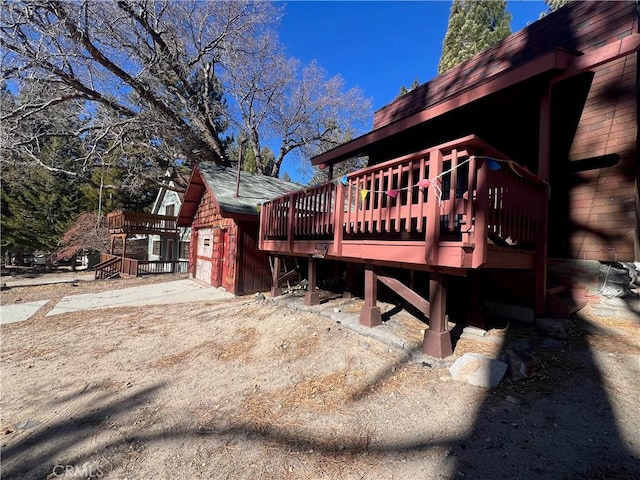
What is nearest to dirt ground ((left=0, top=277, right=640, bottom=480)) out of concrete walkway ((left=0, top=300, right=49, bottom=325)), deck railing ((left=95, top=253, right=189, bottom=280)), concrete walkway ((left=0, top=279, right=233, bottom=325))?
concrete walkway ((left=0, top=300, right=49, bottom=325))

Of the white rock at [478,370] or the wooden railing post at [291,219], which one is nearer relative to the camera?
the white rock at [478,370]

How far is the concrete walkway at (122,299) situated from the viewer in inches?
298

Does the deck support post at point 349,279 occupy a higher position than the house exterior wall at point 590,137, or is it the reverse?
the house exterior wall at point 590,137

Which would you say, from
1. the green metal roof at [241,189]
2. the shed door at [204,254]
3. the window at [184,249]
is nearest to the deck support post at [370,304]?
the green metal roof at [241,189]

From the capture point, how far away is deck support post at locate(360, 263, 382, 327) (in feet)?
14.4

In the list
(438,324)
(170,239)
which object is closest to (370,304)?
(438,324)

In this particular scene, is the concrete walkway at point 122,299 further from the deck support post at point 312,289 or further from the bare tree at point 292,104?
the bare tree at point 292,104

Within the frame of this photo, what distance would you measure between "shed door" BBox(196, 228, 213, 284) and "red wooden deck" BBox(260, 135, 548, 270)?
23.1ft

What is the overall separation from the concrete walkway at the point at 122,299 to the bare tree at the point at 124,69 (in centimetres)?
896

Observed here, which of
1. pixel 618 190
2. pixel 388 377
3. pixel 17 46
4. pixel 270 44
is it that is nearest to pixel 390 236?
pixel 388 377

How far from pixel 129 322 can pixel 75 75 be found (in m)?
13.6

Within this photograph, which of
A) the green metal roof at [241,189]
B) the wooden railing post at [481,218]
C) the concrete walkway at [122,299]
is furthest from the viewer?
the green metal roof at [241,189]

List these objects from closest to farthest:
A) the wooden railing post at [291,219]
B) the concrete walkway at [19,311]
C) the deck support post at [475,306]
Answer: the deck support post at [475,306], the wooden railing post at [291,219], the concrete walkway at [19,311]

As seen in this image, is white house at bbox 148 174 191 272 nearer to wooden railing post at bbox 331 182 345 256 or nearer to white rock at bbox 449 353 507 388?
wooden railing post at bbox 331 182 345 256
